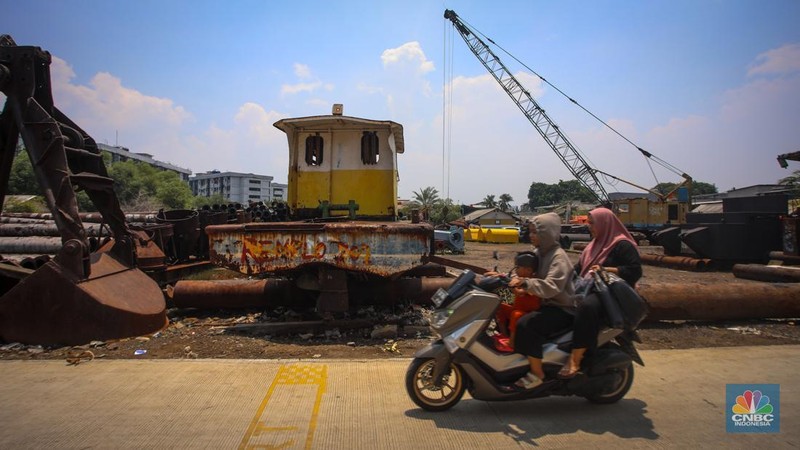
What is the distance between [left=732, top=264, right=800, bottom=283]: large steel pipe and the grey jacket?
25.6ft

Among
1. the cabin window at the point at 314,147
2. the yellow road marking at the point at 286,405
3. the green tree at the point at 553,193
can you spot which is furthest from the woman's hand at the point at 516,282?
the green tree at the point at 553,193

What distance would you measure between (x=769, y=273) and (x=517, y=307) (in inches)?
346

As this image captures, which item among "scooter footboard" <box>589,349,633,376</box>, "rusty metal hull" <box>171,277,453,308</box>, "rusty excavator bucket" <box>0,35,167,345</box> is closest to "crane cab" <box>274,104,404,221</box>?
"rusty metal hull" <box>171,277,453,308</box>

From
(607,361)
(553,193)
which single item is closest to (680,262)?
(607,361)

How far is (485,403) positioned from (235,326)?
365cm

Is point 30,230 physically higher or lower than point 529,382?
higher

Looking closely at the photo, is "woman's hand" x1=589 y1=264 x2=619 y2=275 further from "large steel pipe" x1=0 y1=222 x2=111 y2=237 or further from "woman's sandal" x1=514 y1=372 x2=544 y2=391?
"large steel pipe" x1=0 y1=222 x2=111 y2=237

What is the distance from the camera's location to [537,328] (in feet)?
10.5

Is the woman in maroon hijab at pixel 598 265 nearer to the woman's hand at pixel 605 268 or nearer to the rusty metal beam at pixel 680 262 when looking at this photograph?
the woman's hand at pixel 605 268

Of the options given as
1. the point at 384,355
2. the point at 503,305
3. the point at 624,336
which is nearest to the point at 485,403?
the point at 503,305

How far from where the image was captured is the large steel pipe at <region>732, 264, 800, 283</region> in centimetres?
833

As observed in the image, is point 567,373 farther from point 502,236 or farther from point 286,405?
point 502,236

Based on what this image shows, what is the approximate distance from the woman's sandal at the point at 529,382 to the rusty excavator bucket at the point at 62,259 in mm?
4418

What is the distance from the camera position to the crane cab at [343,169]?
6.96 meters
